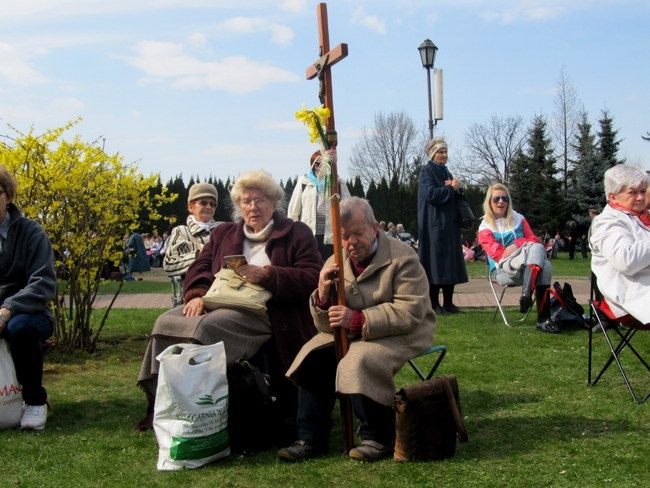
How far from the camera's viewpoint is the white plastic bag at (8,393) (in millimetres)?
4489

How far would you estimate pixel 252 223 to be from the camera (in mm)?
4598

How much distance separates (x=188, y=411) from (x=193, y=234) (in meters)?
2.54

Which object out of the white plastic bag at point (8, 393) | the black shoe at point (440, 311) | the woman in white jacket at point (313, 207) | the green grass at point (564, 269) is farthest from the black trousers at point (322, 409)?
the green grass at point (564, 269)

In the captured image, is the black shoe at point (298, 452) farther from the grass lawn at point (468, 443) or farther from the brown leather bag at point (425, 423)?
the brown leather bag at point (425, 423)

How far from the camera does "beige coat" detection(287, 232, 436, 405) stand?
12.1ft

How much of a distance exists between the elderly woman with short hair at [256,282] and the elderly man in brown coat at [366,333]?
0.40 metres

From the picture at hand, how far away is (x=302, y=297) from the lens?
14.4 ft

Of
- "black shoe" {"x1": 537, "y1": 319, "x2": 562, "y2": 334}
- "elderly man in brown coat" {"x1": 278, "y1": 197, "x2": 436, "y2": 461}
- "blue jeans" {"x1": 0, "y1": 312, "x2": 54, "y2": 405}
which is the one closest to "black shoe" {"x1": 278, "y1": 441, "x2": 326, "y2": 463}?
"elderly man in brown coat" {"x1": 278, "y1": 197, "x2": 436, "y2": 461}

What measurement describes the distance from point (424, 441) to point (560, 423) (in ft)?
3.60

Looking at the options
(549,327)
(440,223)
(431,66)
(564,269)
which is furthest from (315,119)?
(564,269)

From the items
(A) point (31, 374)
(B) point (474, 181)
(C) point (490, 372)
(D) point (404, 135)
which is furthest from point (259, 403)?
(D) point (404, 135)

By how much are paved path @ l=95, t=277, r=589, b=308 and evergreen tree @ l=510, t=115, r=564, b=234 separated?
23506mm

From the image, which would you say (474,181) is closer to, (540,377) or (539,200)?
(539,200)

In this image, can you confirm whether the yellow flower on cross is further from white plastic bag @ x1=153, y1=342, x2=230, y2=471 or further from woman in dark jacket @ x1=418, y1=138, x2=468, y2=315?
woman in dark jacket @ x1=418, y1=138, x2=468, y2=315
